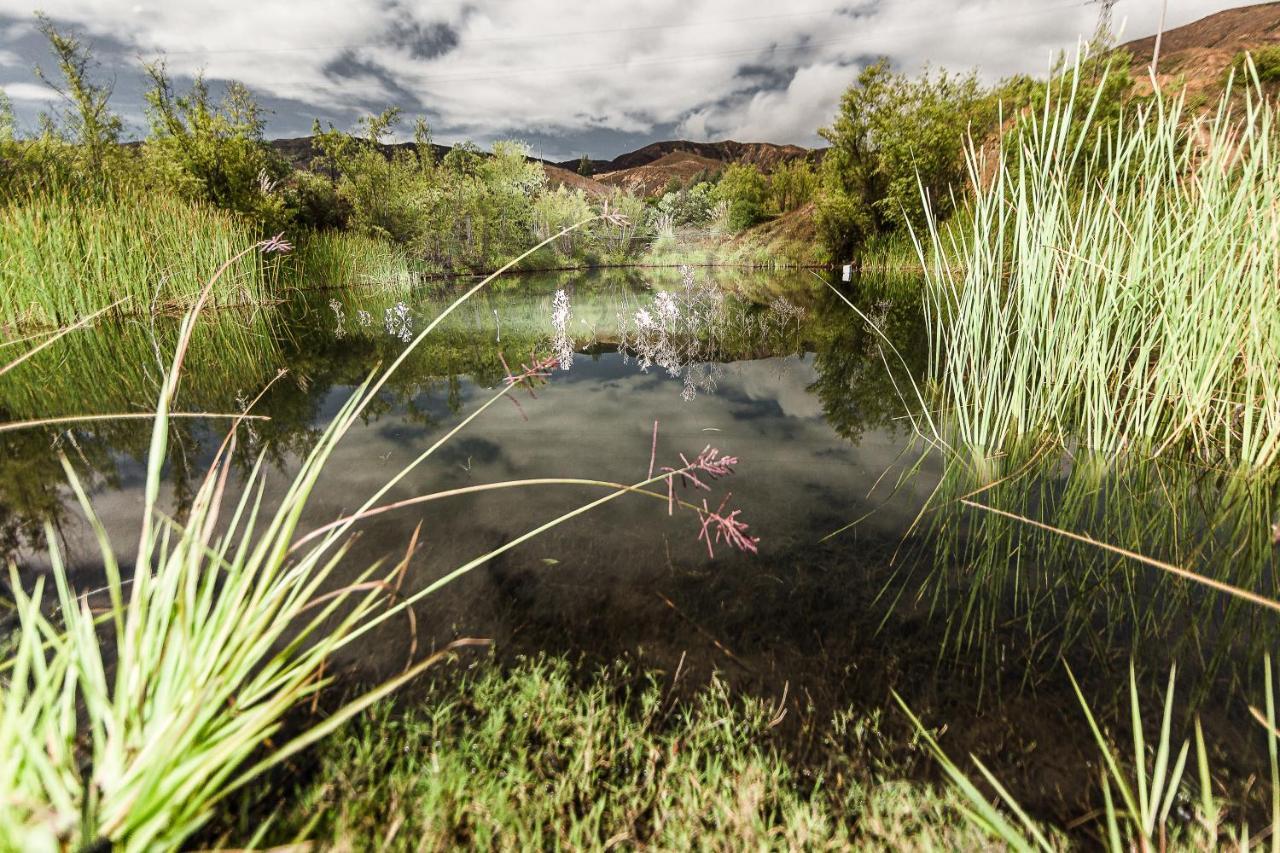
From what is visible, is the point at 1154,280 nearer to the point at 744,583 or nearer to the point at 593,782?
the point at 744,583

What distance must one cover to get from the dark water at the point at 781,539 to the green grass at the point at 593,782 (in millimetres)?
148

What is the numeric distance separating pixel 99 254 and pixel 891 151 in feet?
75.9

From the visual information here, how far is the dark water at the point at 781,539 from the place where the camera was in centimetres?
133

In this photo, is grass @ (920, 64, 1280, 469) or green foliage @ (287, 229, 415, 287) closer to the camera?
grass @ (920, 64, 1280, 469)

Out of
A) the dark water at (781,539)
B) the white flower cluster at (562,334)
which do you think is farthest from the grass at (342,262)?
the dark water at (781,539)

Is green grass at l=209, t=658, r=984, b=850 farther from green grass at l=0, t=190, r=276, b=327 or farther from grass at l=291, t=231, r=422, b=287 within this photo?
grass at l=291, t=231, r=422, b=287

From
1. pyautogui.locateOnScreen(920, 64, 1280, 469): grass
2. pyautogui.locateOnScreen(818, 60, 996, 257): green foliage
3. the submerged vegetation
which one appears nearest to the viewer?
the submerged vegetation

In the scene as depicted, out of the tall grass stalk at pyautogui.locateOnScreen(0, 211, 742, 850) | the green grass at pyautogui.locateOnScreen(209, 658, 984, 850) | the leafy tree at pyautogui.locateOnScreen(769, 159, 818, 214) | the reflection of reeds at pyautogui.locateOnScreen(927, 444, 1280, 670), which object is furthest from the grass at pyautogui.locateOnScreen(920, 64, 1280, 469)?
the leafy tree at pyautogui.locateOnScreen(769, 159, 818, 214)

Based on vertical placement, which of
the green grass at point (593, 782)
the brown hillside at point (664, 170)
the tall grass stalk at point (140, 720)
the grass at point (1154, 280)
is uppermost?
the brown hillside at point (664, 170)

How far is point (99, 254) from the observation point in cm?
637

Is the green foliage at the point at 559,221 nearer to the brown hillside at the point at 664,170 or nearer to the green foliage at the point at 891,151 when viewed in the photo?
the green foliage at the point at 891,151

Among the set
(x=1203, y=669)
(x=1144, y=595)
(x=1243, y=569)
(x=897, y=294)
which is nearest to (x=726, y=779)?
(x=1203, y=669)

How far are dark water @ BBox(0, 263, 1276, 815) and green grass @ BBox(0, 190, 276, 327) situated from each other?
2.96 m

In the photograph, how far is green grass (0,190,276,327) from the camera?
599cm
